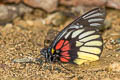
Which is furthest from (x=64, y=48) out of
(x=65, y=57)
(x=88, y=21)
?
(x=88, y=21)

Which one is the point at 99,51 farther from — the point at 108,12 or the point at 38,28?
the point at 108,12

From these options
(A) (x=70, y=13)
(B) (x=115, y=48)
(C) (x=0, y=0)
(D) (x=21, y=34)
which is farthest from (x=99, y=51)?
(C) (x=0, y=0)

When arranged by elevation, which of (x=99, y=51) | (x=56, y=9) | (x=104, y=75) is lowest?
(x=104, y=75)

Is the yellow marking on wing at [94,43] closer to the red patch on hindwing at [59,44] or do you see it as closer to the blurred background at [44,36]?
the blurred background at [44,36]

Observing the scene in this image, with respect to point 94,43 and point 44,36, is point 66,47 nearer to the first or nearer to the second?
point 94,43

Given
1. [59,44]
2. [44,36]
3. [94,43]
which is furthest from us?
[44,36]

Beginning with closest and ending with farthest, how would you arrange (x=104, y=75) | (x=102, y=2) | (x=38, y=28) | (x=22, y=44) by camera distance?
(x=104, y=75) → (x=22, y=44) → (x=38, y=28) → (x=102, y=2)
